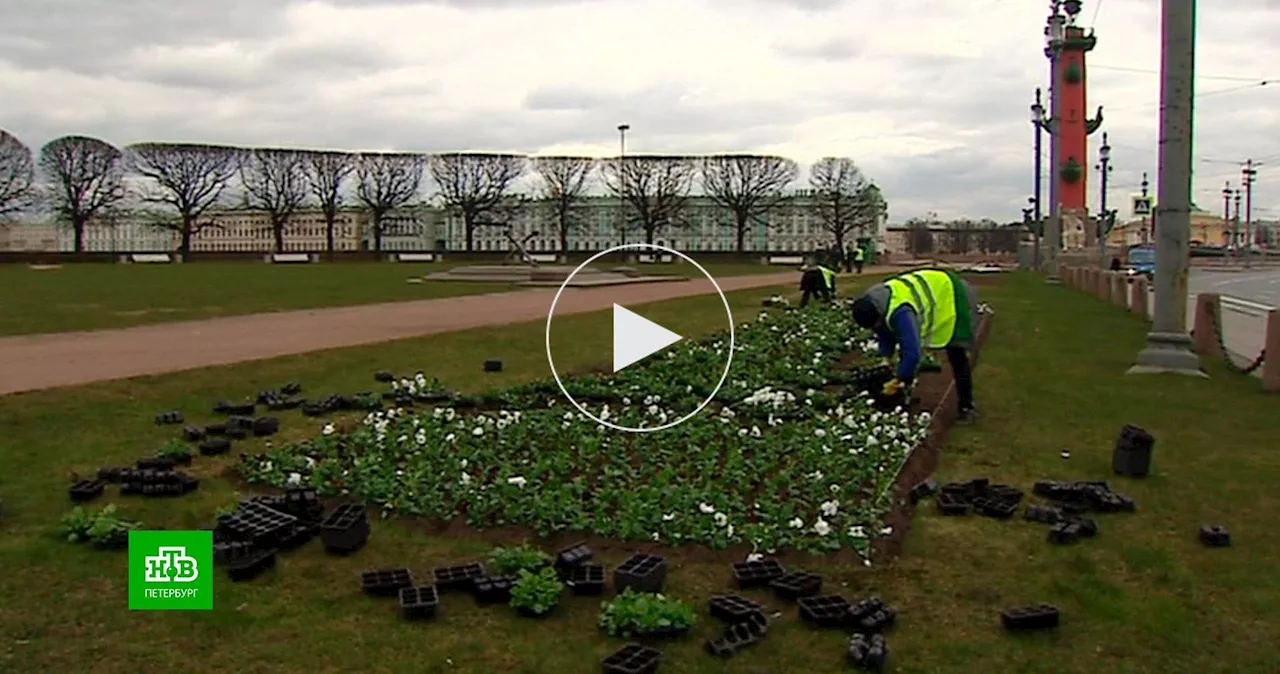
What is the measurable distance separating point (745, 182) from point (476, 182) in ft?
76.7

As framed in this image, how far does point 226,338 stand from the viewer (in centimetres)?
1839

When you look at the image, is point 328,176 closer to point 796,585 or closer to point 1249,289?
point 1249,289

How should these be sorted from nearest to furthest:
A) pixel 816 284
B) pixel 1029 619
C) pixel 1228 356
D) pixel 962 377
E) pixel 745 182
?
pixel 1029 619
pixel 962 377
pixel 1228 356
pixel 816 284
pixel 745 182

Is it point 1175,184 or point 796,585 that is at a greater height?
point 1175,184

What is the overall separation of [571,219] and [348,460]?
8862 centimetres

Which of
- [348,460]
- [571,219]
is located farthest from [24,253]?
[348,460]

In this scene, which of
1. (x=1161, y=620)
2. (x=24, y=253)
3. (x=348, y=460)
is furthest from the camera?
(x=24, y=253)

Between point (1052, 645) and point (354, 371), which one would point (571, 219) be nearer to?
point (354, 371)

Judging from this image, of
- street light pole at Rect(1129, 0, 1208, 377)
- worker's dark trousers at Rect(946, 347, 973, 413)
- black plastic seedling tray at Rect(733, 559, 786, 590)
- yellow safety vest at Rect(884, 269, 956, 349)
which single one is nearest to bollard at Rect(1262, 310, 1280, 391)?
street light pole at Rect(1129, 0, 1208, 377)

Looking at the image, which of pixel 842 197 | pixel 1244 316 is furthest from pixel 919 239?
pixel 1244 316

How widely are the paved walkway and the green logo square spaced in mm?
6526

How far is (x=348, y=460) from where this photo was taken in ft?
28.5

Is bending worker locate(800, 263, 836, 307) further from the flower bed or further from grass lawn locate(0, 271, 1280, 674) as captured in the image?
grass lawn locate(0, 271, 1280, 674)

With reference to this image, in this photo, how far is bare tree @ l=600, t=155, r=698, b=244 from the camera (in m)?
93.9
